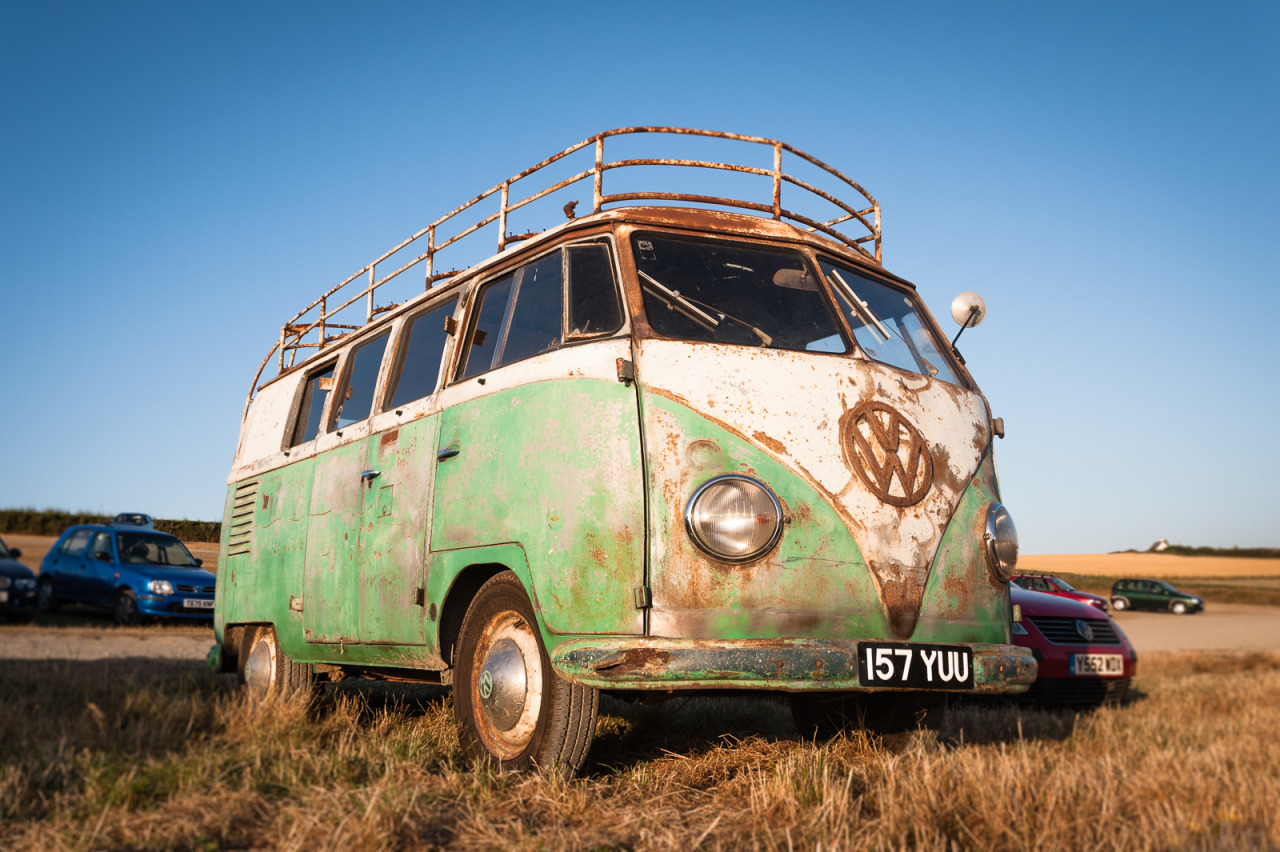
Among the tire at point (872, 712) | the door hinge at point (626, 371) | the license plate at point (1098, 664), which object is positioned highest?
the door hinge at point (626, 371)

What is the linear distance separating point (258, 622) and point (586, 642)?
4.06 m

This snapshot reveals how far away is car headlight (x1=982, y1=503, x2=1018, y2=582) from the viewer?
13.5 ft

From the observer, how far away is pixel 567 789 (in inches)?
132

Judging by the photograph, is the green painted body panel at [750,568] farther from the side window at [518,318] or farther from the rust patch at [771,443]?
the side window at [518,318]

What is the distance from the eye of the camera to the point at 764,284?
432 centimetres

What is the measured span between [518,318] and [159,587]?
10.7m

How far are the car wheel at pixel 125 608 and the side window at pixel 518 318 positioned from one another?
10428mm

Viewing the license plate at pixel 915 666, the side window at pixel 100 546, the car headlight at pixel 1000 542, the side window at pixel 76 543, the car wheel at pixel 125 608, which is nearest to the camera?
the license plate at pixel 915 666

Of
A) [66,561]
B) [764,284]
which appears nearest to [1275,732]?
[764,284]

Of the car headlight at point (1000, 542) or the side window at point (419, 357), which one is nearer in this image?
the car headlight at point (1000, 542)

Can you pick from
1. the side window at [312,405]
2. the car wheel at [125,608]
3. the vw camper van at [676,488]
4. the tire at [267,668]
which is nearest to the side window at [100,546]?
the car wheel at [125,608]

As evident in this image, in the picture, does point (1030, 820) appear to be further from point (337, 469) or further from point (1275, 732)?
point (337, 469)

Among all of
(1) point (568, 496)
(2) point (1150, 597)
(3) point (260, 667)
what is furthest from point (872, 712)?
(2) point (1150, 597)

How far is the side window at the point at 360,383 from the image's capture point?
5676mm
